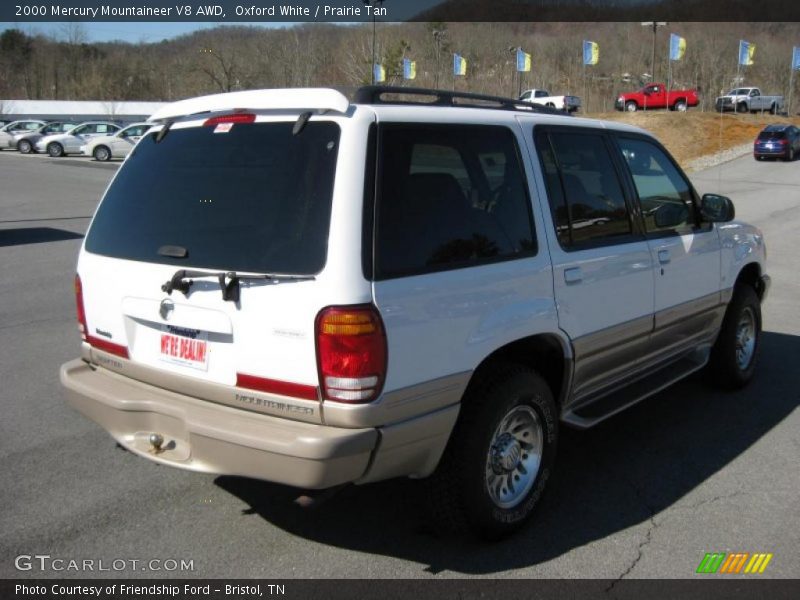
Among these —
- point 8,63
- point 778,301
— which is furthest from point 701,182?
point 8,63

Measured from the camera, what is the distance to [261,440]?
2.82 meters

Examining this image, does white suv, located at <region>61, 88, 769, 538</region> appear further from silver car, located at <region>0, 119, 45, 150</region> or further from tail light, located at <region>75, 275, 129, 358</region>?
silver car, located at <region>0, 119, 45, 150</region>

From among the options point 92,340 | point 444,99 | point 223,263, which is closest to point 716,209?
point 444,99

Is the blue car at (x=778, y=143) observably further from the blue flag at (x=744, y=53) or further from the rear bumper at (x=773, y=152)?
the blue flag at (x=744, y=53)

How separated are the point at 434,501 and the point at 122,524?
1546mm

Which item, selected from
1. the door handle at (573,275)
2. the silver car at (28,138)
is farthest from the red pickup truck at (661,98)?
the door handle at (573,275)

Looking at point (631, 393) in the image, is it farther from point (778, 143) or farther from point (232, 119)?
point (778, 143)

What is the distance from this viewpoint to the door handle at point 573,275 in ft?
12.1

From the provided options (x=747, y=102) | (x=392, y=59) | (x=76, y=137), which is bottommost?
(x=76, y=137)

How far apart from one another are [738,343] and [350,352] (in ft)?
13.3

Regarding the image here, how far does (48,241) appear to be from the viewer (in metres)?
12.4

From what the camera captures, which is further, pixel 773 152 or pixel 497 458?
pixel 773 152

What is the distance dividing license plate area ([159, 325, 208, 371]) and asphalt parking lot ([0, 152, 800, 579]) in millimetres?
921
